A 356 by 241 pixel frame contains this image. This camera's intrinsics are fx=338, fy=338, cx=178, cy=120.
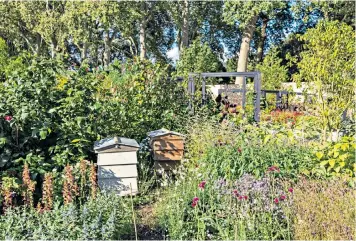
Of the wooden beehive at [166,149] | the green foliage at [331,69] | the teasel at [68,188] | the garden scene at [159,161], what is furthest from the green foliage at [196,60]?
the teasel at [68,188]

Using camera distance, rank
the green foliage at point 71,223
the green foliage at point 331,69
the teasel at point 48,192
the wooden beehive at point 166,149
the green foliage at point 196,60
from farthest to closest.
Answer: the green foliage at point 196,60 → the green foliage at point 331,69 → the wooden beehive at point 166,149 → the teasel at point 48,192 → the green foliage at point 71,223

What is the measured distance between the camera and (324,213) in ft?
8.75

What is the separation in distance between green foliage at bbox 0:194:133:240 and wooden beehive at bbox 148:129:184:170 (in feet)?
4.84

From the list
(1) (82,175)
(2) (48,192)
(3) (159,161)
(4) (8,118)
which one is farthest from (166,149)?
(4) (8,118)

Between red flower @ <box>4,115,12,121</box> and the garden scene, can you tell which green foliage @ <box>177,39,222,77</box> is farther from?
red flower @ <box>4,115,12,121</box>

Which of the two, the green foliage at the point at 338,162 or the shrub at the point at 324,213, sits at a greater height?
the green foliage at the point at 338,162

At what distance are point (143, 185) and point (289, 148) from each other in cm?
170

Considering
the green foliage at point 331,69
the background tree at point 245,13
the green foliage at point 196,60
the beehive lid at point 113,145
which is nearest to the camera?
the beehive lid at point 113,145

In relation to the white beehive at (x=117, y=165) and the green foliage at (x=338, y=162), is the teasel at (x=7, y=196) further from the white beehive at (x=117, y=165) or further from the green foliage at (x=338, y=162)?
the green foliage at (x=338, y=162)

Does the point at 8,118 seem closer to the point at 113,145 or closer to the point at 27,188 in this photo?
the point at 27,188

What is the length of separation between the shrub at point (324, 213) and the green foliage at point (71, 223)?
1.42 meters

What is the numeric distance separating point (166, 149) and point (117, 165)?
876 mm

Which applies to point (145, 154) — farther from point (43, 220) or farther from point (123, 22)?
point (123, 22)

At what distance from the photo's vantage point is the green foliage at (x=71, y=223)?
2533 millimetres
